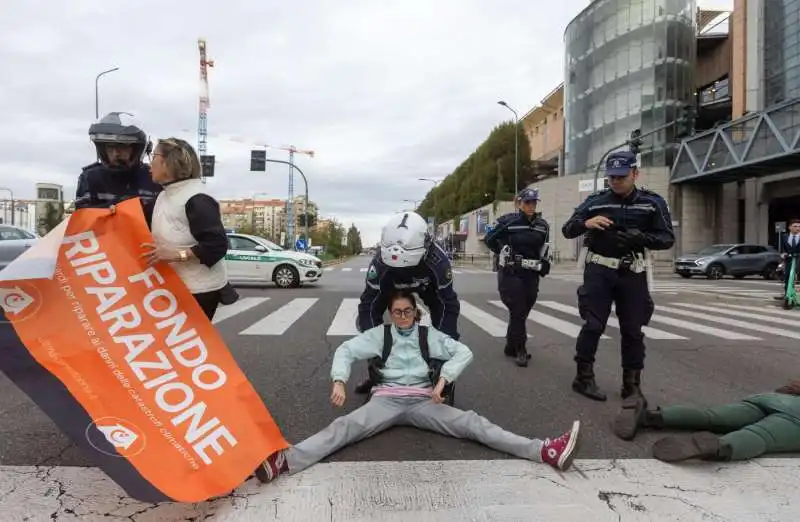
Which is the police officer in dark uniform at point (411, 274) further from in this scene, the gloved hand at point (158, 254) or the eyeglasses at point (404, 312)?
the gloved hand at point (158, 254)

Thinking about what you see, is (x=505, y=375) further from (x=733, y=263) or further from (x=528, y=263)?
(x=733, y=263)

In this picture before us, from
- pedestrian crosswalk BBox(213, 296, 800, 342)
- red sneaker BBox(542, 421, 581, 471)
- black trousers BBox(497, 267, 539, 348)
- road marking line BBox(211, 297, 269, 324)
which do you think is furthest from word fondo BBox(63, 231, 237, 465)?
road marking line BBox(211, 297, 269, 324)

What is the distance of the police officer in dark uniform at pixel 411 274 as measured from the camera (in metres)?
3.41

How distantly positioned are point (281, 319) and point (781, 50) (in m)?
33.2

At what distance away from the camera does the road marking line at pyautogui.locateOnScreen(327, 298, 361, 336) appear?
762cm

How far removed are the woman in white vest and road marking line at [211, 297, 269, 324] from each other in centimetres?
512

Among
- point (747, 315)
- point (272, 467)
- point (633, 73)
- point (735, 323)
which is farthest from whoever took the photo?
point (633, 73)

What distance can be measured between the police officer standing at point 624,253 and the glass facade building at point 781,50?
30.7 m

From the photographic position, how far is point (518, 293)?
18.2 feet

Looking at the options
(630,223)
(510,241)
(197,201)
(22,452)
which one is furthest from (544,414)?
(22,452)

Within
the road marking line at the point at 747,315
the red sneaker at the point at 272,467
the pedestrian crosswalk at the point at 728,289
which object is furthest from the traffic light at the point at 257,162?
the red sneaker at the point at 272,467

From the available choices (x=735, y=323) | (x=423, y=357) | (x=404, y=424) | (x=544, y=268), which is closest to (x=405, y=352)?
(x=423, y=357)

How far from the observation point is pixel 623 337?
424 cm

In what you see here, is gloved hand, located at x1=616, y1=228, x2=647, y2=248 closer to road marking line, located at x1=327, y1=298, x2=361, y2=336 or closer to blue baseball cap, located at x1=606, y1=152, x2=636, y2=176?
blue baseball cap, located at x1=606, y1=152, x2=636, y2=176
